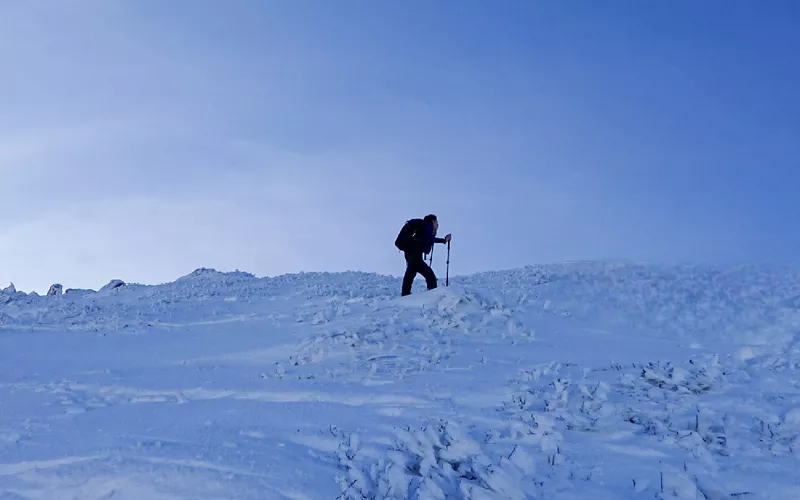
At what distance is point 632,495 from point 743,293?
46.3 ft

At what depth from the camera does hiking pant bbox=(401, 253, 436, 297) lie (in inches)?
647

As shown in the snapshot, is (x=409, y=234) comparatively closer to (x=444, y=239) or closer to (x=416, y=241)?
(x=416, y=241)

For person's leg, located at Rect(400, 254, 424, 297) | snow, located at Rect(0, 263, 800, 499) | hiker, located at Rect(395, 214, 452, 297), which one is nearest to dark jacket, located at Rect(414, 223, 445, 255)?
hiker, located at Rect(395, 214, 452, 297)

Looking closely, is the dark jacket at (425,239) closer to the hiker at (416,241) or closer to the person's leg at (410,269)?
the hiker at (416,241)

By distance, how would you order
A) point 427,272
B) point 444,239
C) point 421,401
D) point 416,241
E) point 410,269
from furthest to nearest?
point 444,239 → point 427,272 → point 410,269 → point 416,241 → point 421,401

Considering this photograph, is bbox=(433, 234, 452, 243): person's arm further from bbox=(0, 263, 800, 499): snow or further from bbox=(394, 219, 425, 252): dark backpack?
bbox=(0, 263, 800, 499): snow

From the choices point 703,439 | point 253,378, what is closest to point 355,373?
point 253,378

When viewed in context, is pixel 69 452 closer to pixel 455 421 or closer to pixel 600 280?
pixel 455 421

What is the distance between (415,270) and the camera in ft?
54.5

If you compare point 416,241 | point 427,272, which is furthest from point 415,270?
point 416,241

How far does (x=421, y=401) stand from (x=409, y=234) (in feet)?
28.5

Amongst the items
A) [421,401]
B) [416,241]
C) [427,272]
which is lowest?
[421,401]

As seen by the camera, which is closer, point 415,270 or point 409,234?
point 409,234

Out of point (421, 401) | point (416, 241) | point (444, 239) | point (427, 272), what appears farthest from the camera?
point (444, 239)
